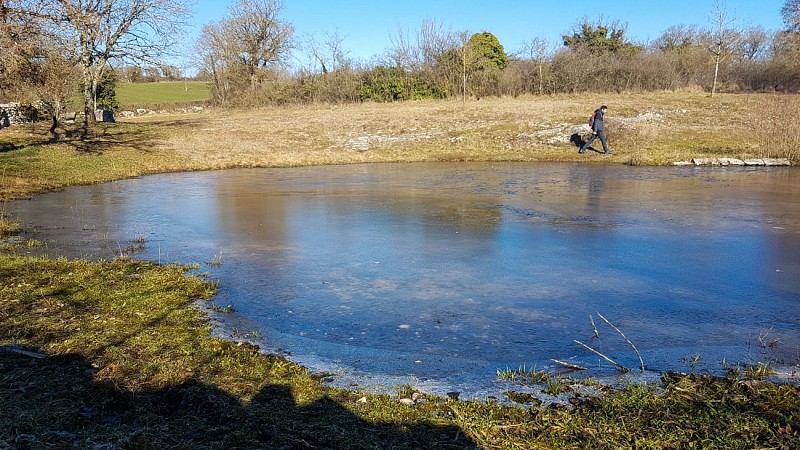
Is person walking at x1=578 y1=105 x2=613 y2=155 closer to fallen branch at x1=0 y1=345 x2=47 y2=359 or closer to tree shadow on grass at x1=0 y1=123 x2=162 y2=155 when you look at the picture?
tree shadow on grass at x1=0 y1=123 x2=162 y2=155

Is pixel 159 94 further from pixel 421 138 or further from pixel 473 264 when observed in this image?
pixel 473 264

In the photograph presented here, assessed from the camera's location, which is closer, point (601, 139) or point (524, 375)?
point (524, 375)

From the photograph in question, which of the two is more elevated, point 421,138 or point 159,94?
point 159,94

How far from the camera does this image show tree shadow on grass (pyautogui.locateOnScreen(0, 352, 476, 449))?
127 inches

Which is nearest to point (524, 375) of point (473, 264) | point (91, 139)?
point (473, 264)

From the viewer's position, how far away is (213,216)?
11.7 m

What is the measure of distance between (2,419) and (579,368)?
3878 mm

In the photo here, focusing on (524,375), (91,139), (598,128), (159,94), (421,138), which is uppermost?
(159,94)

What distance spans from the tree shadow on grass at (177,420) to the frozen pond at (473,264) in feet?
2.50

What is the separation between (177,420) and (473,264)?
4.92m

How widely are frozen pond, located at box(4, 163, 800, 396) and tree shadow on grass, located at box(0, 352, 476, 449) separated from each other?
2.50 feet

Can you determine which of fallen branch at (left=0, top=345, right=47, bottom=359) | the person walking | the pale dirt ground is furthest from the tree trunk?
fallen branch at (left=0, top=345, right=47, bottom=359)

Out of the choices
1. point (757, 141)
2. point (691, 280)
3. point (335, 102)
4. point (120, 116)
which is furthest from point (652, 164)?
point (120, 116)

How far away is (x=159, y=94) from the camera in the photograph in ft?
211
